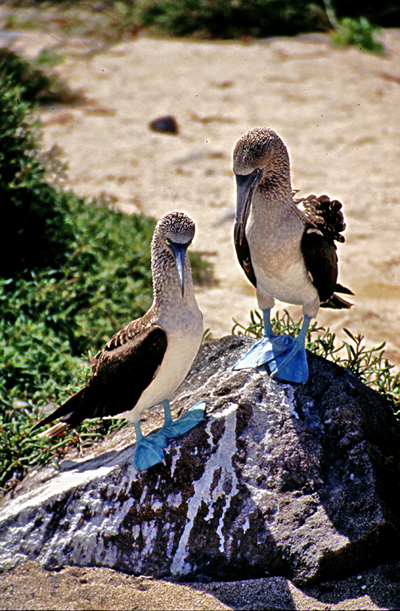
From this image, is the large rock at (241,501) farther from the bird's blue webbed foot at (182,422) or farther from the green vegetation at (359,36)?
the green vegetation at (359,36)

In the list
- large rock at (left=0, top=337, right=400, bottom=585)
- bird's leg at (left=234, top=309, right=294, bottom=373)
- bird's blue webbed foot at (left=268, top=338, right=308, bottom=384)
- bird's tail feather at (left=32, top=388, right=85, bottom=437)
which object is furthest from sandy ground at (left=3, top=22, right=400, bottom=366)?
bird's tail feather at (left=32, top=388, right=85, bottom=437)

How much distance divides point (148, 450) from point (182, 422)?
0.23 meters

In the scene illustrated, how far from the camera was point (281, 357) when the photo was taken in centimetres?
361

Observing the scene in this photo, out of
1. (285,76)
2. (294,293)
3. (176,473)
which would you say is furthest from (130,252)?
(285,76)

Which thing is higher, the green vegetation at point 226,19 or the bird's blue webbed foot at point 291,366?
the bird's blue webbed foot at point 291,366

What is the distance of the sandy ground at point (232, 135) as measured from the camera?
6410mm

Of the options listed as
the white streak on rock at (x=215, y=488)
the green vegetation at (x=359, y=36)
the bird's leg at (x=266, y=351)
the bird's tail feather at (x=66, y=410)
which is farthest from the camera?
the green vegetation at (x=359, y=36)

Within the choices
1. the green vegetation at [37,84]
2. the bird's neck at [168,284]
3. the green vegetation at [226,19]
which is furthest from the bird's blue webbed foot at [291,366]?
the green vegetation at [226,19]

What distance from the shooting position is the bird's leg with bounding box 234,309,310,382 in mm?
3527

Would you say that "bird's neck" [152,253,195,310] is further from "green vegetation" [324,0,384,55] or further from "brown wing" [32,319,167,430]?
"green vegetation" [324,0,384,55]

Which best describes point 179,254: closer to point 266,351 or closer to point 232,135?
point 266,351

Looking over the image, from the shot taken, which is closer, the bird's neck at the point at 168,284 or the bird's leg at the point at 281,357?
the bird's neck at the point at 168,284

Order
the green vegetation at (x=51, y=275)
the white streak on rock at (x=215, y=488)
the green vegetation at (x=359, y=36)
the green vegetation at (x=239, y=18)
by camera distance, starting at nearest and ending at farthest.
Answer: the white streak on rock at (x=215, y=488), the green vegetation at (x=51, y=275), the green vegetation at (x=359, y=36), the green vegetation at (x=239, y=18)

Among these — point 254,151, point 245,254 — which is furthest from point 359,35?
point 254,151
